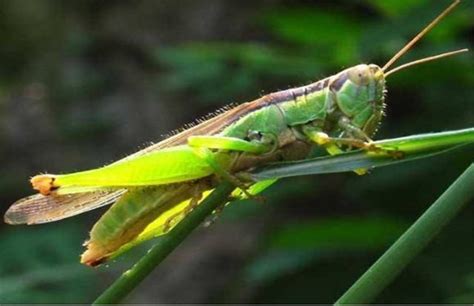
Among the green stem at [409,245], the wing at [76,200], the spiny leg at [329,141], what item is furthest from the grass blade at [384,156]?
the wing at [76,200]

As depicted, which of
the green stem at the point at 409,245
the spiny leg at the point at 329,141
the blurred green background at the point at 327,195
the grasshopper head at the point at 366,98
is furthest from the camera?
the blurred green background at the point at 327,195

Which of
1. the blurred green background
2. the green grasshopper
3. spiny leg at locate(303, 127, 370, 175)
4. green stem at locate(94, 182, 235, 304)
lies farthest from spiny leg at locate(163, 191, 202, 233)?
green stem at locate(94, 182, 235, 304)

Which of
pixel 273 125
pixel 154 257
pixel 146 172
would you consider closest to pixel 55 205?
pixel 146 172

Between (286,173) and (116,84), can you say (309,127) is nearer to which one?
(286,173)

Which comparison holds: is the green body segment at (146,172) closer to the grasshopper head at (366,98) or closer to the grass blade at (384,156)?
the grasshopper head at (366,98)

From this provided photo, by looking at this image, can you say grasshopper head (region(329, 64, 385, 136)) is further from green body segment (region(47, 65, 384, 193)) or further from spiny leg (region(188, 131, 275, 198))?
spiny leg (region(188, 131, 275, 198))

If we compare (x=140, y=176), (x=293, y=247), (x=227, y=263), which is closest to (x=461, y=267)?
(x=293, y=247)

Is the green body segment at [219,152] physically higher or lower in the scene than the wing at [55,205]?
lower

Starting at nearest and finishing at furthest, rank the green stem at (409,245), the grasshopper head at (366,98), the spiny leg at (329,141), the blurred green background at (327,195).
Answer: the green stem at (409,245)
the spiny leg at (329,141)
the grasshopper head at (366,98)
the blurred green background at (327,195)
